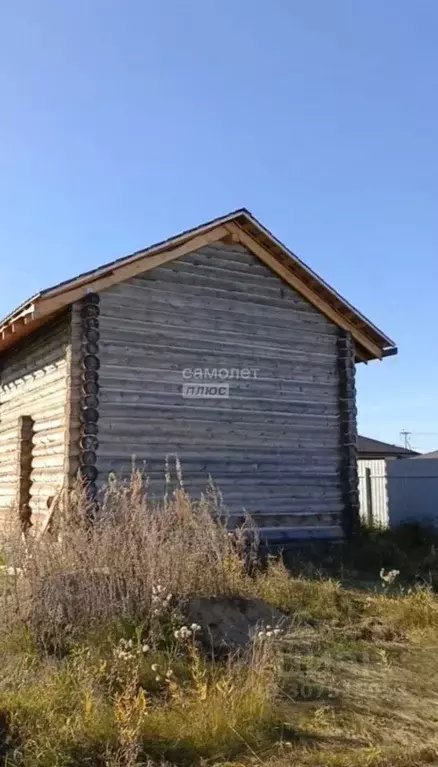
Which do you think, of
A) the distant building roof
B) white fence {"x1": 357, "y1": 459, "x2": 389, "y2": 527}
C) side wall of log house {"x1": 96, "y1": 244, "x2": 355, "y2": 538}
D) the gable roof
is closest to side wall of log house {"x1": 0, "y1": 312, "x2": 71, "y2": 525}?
the gable roof

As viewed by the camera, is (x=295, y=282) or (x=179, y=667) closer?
(x=179, y=667)

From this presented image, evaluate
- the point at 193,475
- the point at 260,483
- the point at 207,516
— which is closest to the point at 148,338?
the point at 193,475

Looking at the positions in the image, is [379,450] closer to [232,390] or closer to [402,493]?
[402,493]

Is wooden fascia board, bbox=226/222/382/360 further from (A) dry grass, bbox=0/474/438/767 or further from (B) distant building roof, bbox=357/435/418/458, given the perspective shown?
(B) distant building roof, bbox=357/435/418/458

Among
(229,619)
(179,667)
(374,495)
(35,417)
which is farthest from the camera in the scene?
(374,495)

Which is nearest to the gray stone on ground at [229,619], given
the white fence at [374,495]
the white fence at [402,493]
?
the white fence at [402,493]

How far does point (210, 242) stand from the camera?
1336 cm

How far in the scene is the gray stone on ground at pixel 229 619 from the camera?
6627 millimetres

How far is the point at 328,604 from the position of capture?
879cm

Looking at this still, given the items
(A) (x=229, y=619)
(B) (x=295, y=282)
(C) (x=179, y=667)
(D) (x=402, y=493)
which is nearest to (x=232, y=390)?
(B) (x=295, y=282)

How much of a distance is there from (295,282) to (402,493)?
20.0ft

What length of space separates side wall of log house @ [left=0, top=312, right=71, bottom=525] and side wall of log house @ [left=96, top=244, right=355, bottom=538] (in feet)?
2.85

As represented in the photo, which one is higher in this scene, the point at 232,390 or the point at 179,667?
the point at 232,390

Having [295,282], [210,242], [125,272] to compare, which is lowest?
[125,272]
